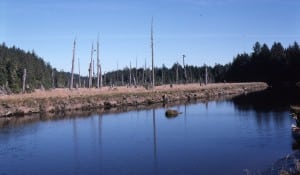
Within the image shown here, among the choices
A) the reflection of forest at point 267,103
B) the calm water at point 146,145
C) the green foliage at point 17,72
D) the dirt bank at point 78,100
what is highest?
the green foliage at point 17,72

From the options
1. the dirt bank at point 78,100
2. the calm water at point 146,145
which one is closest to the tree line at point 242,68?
the dirt bank at point 78,100

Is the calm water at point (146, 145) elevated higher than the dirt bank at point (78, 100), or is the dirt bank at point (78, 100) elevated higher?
the dirt bank at point (78, 100)

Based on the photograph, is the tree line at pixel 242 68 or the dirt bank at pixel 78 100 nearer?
the dirt bank at pixel 78 100

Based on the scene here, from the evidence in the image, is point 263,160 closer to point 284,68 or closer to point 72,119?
point 72,119

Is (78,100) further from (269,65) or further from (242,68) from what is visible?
(242,68)

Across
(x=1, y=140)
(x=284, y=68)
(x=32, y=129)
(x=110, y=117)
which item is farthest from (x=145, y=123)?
(x=284, y=68)

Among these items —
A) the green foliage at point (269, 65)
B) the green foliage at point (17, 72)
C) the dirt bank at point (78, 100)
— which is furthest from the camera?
the green foliage at point (269, 65)

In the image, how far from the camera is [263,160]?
2325 centimetres

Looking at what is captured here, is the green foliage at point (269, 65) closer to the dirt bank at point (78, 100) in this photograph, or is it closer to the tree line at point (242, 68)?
the tree line at point (242, 68)

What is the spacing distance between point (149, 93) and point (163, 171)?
5037 cm

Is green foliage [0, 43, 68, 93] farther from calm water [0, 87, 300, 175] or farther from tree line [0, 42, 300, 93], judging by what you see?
calm water [0, 87, 300, 175]

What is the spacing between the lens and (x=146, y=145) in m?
29.4

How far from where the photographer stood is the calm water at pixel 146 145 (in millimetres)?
22906

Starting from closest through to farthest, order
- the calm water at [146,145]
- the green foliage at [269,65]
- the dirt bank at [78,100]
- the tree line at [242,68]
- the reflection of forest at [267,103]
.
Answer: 1. the calm water at [146,145]
2. the dirt bank at [78,100]
3. the reflection of forest at [267,103]
4. the tree line at [242,68]
5. the green foliage at [269,65]
